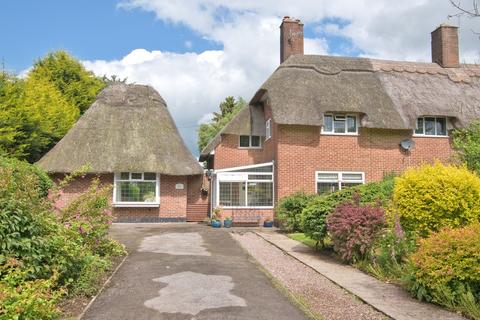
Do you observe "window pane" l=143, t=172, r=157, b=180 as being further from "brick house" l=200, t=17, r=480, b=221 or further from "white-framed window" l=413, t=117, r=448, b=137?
"white-framed window" l=413, t=117, r=448, b=137

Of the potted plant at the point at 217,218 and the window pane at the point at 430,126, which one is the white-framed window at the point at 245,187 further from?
the window pane at the point at 430,126

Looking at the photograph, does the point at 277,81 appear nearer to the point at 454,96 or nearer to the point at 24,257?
the point at 454,96

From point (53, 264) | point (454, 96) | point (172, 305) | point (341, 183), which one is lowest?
point (172, 305)

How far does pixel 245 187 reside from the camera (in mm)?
20594

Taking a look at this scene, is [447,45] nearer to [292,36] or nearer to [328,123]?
[292,36]

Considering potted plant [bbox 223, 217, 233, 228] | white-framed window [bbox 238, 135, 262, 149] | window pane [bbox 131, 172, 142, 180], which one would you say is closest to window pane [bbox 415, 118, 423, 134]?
white-framed window [bbox 238, 135, 262, 149]

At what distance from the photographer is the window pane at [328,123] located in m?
20.9

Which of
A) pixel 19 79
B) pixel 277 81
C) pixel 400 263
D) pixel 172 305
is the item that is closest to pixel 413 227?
pixel 400 263

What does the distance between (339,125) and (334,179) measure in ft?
8.57

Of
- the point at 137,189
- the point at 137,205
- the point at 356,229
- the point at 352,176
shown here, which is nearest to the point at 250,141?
the point at 352,176

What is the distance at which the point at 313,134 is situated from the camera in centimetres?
2066

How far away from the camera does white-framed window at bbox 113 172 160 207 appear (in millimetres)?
21562

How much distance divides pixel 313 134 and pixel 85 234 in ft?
45.1

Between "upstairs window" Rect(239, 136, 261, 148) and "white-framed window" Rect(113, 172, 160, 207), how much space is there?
4978mm
